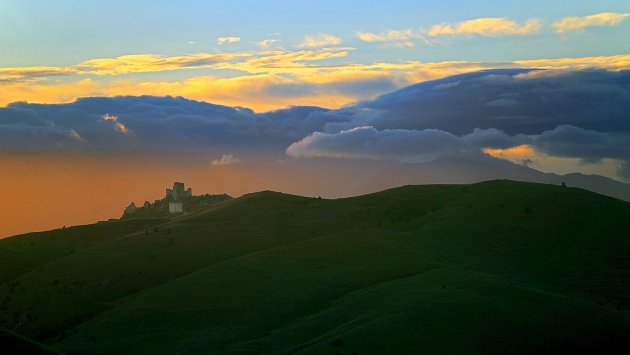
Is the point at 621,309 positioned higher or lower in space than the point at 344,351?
lower

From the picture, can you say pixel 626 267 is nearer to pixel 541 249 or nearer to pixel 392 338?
pixel 541 249

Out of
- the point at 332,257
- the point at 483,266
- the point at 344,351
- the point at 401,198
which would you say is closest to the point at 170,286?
the point at 332,257

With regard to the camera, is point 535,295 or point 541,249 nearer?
point 535,295

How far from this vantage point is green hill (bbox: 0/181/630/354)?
210 ft

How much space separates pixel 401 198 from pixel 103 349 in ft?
275

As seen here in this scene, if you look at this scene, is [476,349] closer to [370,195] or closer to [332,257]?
[332,257]

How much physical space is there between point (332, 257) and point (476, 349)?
40994mm

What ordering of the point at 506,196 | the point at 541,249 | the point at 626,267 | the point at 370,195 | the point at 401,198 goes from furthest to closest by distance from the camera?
1. the point at 370,195
2. the point at 401,198
3. the point at 506,196
4. the point at 541,249
5. the point at 626,267

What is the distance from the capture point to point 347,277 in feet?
285

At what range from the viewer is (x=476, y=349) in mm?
58250

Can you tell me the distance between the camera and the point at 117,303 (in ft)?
316

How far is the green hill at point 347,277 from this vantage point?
6412 cm

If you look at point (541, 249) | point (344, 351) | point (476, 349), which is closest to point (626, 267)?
point (541, 249)

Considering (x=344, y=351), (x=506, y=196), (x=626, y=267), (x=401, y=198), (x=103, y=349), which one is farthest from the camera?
(x=401, y=198)
